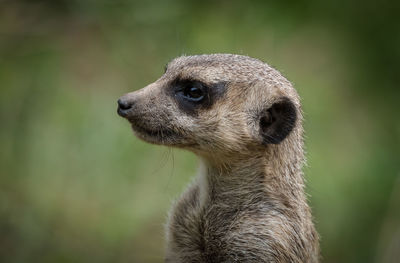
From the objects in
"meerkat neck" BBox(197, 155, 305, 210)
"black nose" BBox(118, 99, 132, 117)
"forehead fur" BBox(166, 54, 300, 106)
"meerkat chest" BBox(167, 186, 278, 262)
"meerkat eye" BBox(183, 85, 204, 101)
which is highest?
"forehead fur" BBox(166, 54, 300, 106)

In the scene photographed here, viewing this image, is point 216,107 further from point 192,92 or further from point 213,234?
point 213,234

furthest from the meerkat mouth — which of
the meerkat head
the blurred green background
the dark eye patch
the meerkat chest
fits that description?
the blurred green background

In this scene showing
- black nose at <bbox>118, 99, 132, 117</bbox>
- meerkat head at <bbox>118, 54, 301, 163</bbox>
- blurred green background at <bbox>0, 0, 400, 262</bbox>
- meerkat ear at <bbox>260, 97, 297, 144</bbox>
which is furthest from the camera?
blurred green background at <bbox>0, 0, 400, 262</bbox>

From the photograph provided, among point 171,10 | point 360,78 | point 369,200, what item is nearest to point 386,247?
point 369,200

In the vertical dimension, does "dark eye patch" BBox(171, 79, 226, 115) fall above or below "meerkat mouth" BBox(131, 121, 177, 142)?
above

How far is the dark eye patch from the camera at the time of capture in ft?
13.5

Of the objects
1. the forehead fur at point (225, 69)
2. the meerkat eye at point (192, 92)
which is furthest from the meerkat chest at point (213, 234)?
the forehead fur at point (225, 69)

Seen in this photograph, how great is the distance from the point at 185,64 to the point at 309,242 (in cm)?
122

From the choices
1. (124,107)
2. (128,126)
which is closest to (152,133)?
(124,107)

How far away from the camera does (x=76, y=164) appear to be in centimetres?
663

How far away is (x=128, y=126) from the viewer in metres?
6.64

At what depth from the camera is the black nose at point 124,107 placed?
3976 millimetres

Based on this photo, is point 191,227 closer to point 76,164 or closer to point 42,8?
point 76,164

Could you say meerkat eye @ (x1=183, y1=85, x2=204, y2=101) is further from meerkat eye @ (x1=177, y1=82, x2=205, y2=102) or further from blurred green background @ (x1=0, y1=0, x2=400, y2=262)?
blurred green background @ (x1=0, y1=0, x2=400, y2=262)
